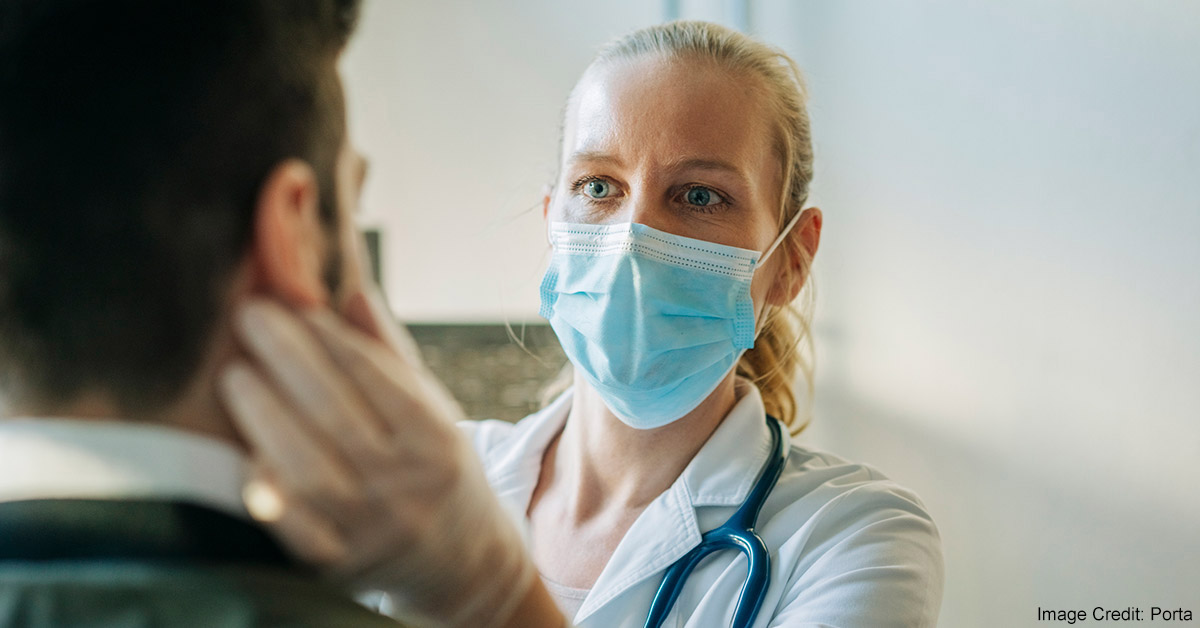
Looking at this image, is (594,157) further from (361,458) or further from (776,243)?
(361,458)

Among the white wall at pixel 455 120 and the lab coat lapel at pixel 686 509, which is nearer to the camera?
the lab coat lapel at pixel 686 509

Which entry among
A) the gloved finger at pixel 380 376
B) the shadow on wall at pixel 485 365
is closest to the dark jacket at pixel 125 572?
the gloved finger at pixel 380 376

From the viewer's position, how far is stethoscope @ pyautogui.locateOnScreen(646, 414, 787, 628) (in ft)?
3.77

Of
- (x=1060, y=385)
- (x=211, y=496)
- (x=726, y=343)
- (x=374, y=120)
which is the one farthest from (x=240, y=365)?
(x=374, y=120)

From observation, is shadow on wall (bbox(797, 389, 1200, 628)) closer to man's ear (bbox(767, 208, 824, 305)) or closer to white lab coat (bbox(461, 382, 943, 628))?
white lab coat (bbox(461, 382, 943, 628))

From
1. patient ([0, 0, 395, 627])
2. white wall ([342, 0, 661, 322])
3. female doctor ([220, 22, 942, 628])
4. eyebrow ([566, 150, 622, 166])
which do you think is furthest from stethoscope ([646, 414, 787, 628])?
white wall ([342, 0, 661, 322])

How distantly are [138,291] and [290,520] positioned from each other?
17 cm

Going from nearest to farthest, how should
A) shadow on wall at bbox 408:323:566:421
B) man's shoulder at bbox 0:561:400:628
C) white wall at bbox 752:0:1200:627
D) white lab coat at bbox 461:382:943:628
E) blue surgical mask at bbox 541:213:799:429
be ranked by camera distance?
1. man's shoulder at bbox 0:561:400:628
2. white lab coat at bbox 461:382:943:628
3. blue surgical mask at bbox 541:213:799:429
4. white wall at bbox 752:0:1200:627
5. shadow on wall at bbox 408:323:566:421

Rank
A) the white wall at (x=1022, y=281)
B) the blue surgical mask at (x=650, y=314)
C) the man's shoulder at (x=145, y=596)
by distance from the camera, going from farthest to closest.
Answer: the white wall at (x=1022, y=281), the blue surgical mask at (x=650, y=314), the man's shoulder at (x=145, y=596)

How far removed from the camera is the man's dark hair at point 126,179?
520 millimetres

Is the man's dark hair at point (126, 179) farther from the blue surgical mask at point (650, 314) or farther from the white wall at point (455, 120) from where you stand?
the white wall at point (455, 120)

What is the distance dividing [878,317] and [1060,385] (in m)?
0.64

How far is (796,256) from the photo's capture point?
1.44 m

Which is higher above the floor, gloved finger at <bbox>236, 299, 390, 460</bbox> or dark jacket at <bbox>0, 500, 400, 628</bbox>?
gloved finger at <bbox>236, 299, 390, 460</bbox>
